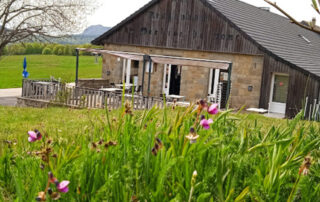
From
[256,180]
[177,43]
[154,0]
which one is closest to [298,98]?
[177,43]

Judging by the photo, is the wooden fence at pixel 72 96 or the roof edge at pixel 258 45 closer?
the wooden fence at pixel 72 96

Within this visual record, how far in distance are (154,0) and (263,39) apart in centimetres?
625

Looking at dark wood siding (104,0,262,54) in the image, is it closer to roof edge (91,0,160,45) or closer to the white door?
roof edge (91,0,160,45)

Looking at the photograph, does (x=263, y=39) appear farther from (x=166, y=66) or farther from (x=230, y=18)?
(x=166, y=66)

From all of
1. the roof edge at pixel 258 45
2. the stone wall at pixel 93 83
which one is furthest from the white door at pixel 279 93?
the stone wall at pixel 93 83

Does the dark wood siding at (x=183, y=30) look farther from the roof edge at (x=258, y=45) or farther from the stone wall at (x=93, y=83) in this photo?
the stone wall at (x=93, y=83)

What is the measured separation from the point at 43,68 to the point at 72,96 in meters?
36.7

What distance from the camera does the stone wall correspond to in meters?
24.3

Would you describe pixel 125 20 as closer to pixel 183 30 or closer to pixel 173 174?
pixel 183 30

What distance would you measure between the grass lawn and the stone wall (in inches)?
590

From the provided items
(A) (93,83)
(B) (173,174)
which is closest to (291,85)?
(A) (93,83)

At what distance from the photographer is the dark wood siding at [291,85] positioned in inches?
789

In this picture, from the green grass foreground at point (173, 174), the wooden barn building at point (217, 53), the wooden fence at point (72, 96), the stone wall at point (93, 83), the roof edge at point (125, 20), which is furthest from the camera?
the stone wall at point (93, 83)

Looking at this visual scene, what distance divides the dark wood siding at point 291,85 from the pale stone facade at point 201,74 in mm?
301
